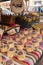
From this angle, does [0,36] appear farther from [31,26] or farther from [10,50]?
[31,26]

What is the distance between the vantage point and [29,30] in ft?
5.35

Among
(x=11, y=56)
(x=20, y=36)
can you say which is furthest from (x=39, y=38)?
(x=11, y=56)

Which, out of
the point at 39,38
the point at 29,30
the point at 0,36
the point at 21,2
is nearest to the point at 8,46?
the point at 0,36

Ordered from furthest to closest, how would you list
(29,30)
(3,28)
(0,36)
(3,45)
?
(29,30) < (3,28) < (0,36) < (3,45)

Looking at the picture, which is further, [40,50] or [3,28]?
[3,28]

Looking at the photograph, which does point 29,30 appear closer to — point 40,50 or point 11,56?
point 40,50

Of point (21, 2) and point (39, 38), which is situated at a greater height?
point (21, 2)

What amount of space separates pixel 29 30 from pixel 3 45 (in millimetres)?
524

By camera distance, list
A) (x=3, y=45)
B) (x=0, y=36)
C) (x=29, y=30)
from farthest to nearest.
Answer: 1. (x=29, y=30)
2. (x=0, y=36)
3. (x=3, y=45)

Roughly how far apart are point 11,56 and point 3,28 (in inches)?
20.2

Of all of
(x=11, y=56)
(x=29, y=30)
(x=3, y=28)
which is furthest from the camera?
(x=29, y=30)

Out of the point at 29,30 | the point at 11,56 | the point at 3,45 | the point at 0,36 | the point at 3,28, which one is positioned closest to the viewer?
the point at 11,56

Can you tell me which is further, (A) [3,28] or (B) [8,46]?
(A) [3,28]

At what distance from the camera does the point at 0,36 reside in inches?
54.8
